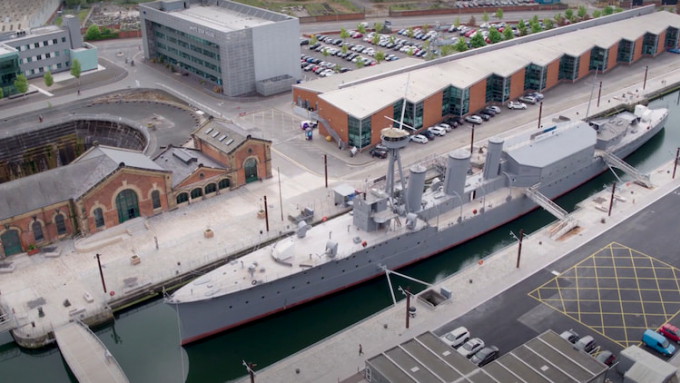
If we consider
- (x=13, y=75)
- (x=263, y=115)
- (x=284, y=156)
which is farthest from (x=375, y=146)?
(x=13, y=75)

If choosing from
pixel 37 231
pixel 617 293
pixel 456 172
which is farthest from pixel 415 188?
pixel 37 231

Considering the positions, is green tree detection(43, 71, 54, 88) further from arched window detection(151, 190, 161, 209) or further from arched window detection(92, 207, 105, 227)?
arched window detection(92, 207, 105, 227)

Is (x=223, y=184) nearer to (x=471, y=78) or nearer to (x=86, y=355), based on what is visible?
(x=86, y=355)

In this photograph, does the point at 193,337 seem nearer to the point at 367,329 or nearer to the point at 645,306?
the point at 367,329

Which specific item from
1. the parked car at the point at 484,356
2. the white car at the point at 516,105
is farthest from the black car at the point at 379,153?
the parked car at the point at 484,356

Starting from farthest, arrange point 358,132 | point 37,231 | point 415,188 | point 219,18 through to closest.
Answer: point 219,18
point 358,132
point 37,231
point 415,188

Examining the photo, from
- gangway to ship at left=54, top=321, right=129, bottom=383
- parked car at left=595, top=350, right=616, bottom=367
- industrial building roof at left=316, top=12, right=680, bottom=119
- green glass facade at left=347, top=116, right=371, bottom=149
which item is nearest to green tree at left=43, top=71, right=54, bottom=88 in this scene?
industrial building roof at left=316, top=12, right=680, bottom=119
